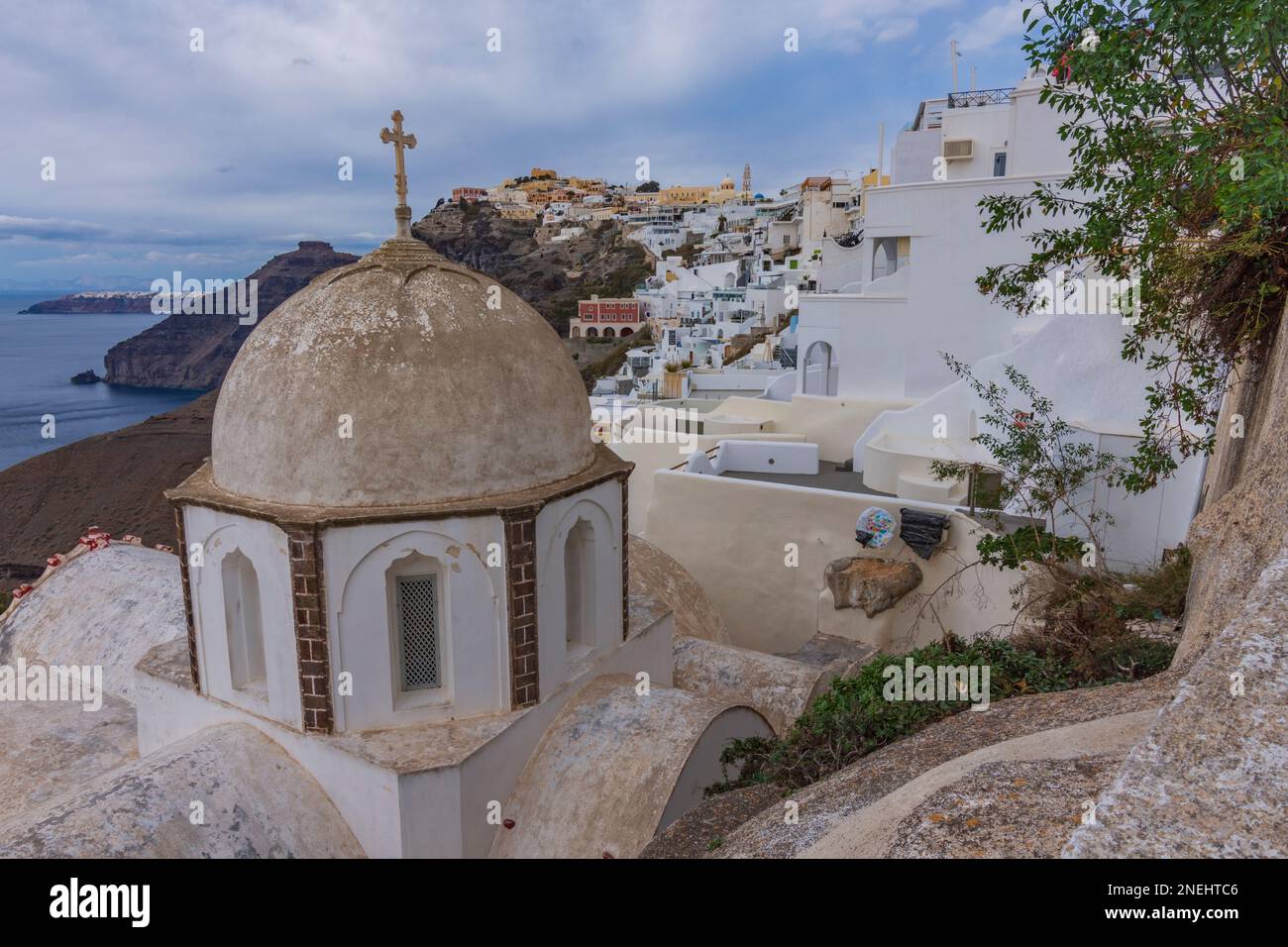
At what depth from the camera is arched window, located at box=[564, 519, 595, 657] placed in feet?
26.7

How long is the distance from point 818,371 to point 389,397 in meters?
17.8

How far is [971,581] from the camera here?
12.1 m

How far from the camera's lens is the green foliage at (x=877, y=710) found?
6.56m

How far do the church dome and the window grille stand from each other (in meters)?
0.81

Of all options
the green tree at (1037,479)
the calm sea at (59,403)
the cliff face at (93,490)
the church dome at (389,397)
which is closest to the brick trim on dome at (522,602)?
the church dome at (389,397)

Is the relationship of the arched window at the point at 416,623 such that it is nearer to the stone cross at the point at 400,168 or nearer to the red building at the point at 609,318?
the stone cross at the point at 400,168

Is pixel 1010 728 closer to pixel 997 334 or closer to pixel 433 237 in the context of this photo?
pixel 997 334

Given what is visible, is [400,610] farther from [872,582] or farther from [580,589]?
[872,582]

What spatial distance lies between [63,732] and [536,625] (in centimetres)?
550
